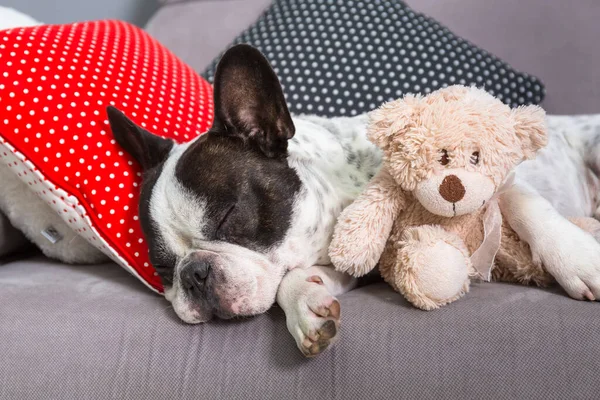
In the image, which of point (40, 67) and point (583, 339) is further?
point (40, 67)

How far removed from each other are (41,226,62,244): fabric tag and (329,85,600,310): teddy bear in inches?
37.0

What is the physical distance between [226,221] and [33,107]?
2.03 feet

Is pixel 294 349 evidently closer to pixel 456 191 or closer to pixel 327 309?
pixel 327 309

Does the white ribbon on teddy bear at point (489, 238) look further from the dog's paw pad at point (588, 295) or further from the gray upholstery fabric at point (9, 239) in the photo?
the gray upholstery fabric at point (9, 239)

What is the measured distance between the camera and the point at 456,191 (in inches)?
43.9

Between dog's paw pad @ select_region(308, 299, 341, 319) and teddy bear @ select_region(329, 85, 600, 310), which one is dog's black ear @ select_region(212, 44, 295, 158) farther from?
dog's paw pad @ select_region(308, 299, 341, 319)

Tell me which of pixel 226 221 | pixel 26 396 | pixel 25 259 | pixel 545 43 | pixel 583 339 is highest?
pixel 545 43

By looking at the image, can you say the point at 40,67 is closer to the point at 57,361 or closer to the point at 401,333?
the point at 57,361

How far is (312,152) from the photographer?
5.09 ft

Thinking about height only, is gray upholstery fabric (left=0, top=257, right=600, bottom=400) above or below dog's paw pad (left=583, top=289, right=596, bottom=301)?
below

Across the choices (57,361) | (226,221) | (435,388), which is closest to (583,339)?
(435,388)

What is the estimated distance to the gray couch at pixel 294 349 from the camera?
3.32 ft

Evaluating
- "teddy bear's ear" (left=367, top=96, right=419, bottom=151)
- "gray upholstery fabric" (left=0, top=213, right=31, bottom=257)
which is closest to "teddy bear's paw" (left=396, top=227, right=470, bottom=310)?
"teddy bear's ear" (left=367, top=96, right=419, bottom=151)

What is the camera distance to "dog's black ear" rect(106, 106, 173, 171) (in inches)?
57.3
